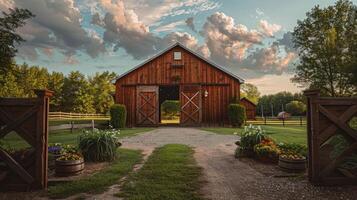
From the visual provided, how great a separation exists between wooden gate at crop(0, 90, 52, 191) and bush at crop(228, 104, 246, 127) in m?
14.4

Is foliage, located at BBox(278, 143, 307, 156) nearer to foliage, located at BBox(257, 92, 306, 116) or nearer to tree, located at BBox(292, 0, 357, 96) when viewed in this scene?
tree, located at BBox(292, 0, 357, 96)

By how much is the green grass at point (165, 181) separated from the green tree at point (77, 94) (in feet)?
144

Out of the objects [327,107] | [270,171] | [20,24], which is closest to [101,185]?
[270,171]

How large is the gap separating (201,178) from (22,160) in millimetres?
→ 3150

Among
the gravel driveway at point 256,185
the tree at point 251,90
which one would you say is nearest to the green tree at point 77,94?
the tree at point 251,90

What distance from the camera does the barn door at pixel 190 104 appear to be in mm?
18281

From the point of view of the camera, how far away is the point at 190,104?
18.4 metres

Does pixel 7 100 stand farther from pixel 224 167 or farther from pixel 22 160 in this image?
pixel 224 167

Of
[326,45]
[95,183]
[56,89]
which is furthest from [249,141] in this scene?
[56,89]

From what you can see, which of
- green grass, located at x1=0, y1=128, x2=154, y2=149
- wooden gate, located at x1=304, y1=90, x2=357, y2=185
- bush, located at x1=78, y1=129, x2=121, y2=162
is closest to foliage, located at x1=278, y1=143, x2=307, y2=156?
wooden gate, located at x1=304, y1=90, x2=357, y2=185

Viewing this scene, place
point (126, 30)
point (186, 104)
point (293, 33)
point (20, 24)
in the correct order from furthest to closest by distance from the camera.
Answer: point (293, 33) < point (126, 30) < point (186, 104) < point (20, 24)

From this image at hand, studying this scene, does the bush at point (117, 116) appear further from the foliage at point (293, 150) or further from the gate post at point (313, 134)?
the gate post at point (313, 134)

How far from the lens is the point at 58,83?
1944 inches

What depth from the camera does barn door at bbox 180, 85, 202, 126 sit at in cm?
1828
